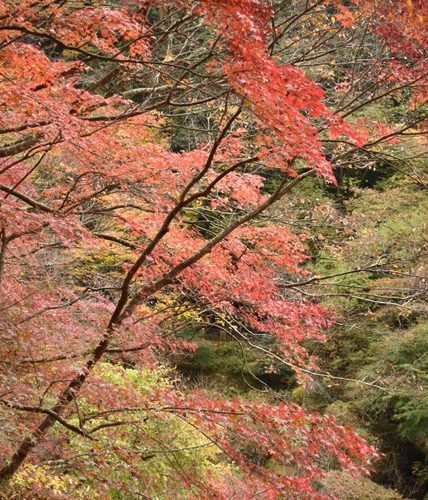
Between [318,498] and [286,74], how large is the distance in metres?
2.60

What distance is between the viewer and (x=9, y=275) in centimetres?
621

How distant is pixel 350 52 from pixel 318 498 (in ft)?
17.7

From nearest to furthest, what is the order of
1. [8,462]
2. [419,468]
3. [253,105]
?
[253,105] → [8,462] → [419,468]

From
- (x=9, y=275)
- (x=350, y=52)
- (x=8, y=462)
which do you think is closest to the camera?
(x=8, y=462)

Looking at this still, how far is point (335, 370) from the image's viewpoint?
12.4 m

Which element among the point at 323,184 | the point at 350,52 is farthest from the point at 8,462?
the point at 323,184

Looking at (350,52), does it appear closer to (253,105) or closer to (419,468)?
(253,105)

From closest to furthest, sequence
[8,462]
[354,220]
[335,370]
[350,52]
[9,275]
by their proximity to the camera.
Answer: [8,462] → [9,275] → [350,52] → [354,220] → [335,370]

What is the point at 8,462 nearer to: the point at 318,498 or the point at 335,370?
the point at 318,498

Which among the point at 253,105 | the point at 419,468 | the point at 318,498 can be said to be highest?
the point at 253,105

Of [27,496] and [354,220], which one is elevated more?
[354,220]

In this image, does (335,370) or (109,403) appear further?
(335,370)

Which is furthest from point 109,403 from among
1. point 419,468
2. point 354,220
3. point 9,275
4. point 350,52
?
point 419,468

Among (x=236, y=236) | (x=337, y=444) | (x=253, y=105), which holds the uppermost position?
(x=253, y=105)
